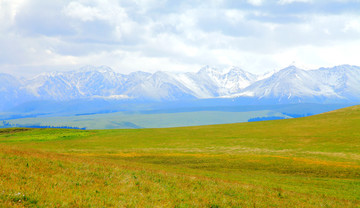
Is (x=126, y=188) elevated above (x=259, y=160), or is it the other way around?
(x=126, y=188)

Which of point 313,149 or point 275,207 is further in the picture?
point 313,149

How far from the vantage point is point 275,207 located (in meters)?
16.7

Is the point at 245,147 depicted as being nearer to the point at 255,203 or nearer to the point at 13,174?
the point at 255,203

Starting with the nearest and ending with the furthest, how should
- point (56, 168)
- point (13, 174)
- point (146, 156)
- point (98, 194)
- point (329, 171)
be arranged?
point (98, 194)
point (13, 174)
point (56, 168)
point (329, 171)
point (146, 156)

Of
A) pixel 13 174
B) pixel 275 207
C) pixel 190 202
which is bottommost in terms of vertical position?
pixel 275 207

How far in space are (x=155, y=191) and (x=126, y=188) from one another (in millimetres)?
1907

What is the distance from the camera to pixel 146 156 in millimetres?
52312

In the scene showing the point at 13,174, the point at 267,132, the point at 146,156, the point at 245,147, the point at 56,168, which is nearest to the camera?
the point at 13,174

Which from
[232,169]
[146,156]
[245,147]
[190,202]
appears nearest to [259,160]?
[232,169]

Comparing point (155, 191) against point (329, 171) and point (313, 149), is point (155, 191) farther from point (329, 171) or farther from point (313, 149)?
point (313, 149)

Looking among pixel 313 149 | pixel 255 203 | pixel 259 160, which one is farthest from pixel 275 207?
pixel 313 149

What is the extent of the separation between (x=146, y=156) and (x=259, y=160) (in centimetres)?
2159

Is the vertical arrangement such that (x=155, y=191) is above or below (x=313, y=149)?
above

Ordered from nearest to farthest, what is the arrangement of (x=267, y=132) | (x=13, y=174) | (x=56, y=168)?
1. (x=13, y=174)
2. (x=56, y=168)
3. (x=267, y=132)
